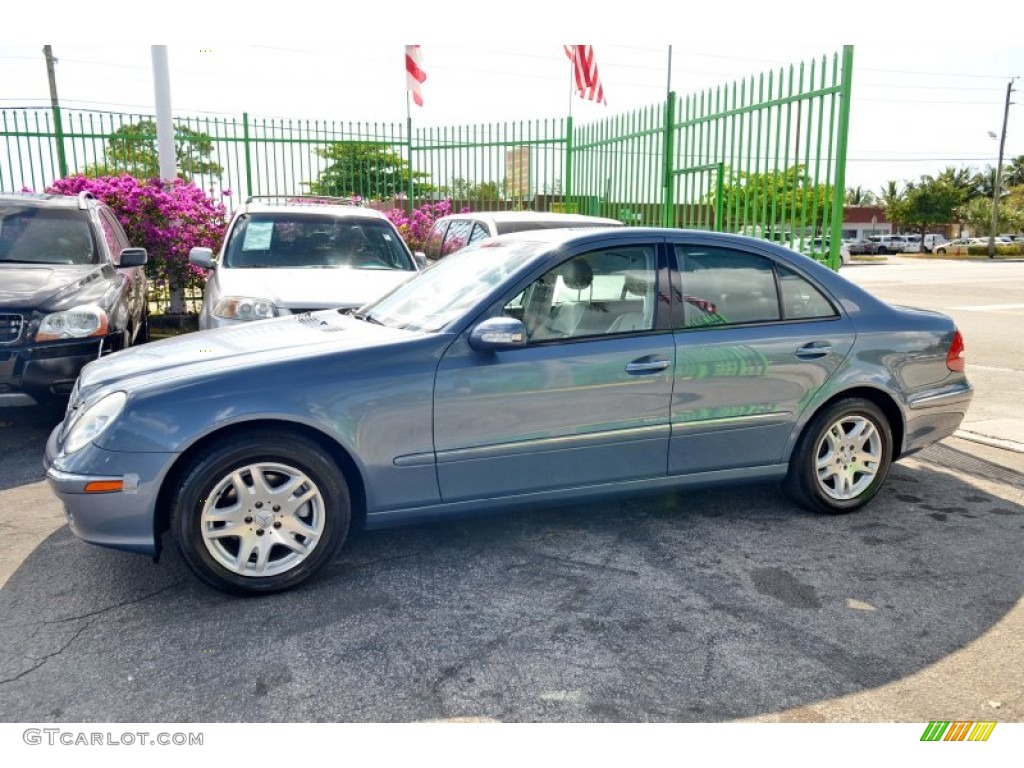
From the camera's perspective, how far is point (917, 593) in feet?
11.7

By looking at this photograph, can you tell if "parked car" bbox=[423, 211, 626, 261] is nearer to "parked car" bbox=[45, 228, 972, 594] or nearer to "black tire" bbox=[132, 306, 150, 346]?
"black tire" bbox=[132, 306, 150, 346]

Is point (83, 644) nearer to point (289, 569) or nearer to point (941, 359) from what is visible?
point (289, 569)

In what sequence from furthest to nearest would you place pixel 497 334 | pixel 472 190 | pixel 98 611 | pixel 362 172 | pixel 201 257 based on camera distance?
pixel 472 190
pixel 362 172
pixel 201 257
pixel 497 334
pixel 98 611

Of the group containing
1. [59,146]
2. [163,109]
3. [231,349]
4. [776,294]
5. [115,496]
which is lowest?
[115,496]

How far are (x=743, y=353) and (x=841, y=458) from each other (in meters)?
0.88

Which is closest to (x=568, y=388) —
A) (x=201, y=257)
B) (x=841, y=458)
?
(x=841, y=458)

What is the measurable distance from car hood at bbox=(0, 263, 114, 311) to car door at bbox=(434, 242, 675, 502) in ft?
11.9

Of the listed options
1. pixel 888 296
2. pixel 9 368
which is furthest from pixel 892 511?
pixel 888 296

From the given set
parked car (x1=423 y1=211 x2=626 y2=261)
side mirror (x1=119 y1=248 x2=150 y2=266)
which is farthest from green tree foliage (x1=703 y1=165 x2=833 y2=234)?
side mirror (x1=119 y1=248 x2=150 y2=266)

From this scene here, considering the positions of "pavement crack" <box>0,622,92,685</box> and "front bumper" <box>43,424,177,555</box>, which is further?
"front bumper" <box>43,424,177,555</box>

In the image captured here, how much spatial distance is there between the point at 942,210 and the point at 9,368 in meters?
68.5

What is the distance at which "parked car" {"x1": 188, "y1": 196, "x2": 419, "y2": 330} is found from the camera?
630cm

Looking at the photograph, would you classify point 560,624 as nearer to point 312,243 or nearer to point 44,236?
point 312,243

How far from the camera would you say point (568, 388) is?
3.80 metres
